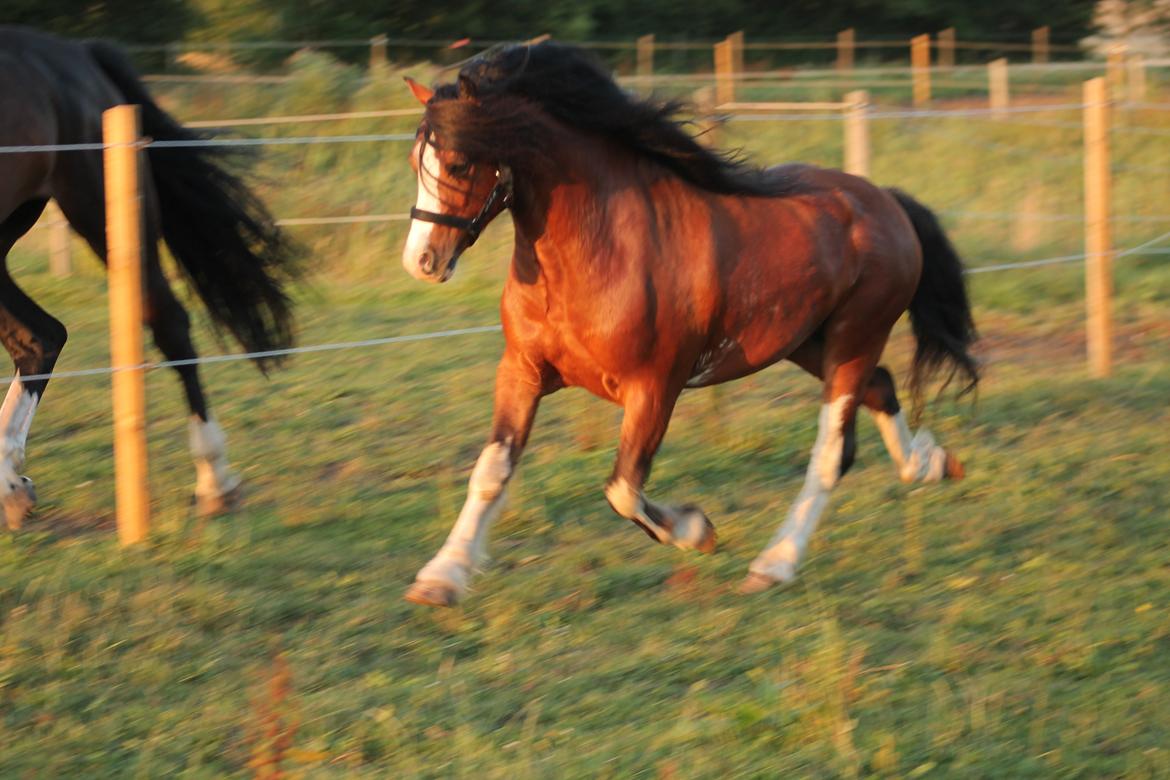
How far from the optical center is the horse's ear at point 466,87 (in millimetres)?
4035

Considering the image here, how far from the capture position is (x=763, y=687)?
369cm

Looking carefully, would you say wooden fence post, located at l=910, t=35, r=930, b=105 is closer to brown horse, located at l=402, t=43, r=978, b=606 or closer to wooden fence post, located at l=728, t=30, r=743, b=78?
wooden fence post, located at l=728, t=30, r=743, b=78

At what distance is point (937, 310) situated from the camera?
18.7 feet

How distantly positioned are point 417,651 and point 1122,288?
798cm

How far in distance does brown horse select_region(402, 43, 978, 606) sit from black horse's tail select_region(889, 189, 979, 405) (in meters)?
0.72

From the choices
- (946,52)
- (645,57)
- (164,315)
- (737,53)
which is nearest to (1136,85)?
(737,53)

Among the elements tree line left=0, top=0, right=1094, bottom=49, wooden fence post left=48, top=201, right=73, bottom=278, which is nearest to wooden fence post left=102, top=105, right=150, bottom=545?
wooden fence post left=48, top=201, right=73, bottom=278

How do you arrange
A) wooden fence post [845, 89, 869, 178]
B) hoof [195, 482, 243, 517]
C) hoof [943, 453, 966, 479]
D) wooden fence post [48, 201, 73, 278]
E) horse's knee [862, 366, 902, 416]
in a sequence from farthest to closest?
wooden fence post [48, 201, 73, 278] → wooden fence post [845, 89, 869, 178] → hoof [943, 453, 966, 479] → horse's knee [862, 366, 902, 416] → hoof [195, 482, 243, 517]

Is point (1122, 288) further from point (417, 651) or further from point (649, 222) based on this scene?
point (417, 651)

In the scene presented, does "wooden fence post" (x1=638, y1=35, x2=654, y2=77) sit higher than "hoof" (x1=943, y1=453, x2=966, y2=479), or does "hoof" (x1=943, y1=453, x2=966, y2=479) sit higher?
"hoof" (x1=943, y1=453, x2=966, y2=479)

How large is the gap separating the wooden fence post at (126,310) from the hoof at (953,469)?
3219 millimetres

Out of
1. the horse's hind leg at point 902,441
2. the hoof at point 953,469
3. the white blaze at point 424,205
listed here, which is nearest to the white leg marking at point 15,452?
the white blaze at point 424,205

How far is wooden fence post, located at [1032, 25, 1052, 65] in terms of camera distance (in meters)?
30.8

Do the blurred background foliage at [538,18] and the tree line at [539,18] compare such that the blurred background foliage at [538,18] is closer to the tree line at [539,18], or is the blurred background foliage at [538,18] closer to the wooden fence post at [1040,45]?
the tree line at [539,18]
